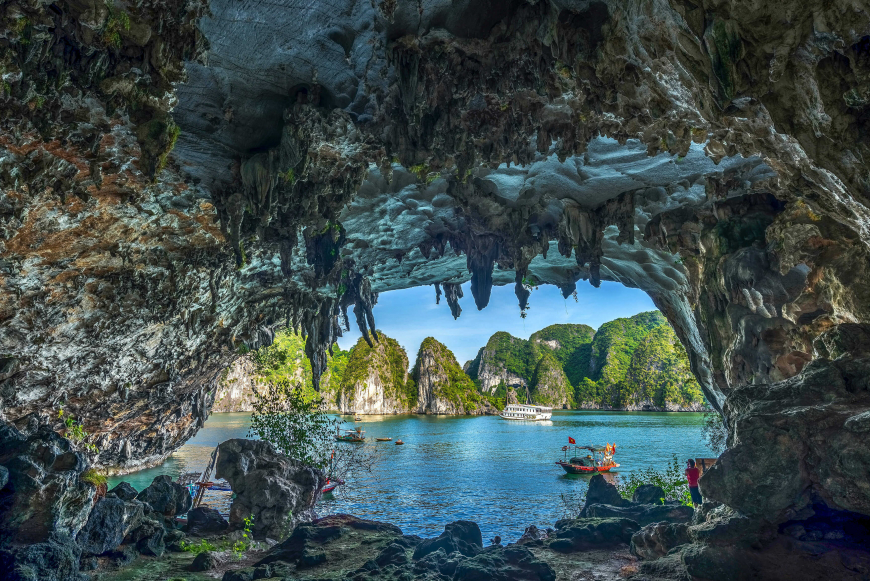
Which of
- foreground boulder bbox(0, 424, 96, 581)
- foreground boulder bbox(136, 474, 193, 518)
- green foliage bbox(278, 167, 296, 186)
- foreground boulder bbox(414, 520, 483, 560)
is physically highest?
green foliage bbox(278, 167, 296, 186)

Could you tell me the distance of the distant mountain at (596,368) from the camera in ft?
338

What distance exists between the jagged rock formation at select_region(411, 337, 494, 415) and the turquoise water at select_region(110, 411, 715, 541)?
3415 centimetres

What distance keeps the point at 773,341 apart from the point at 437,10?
10000 mm

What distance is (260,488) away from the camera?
16.2 metres

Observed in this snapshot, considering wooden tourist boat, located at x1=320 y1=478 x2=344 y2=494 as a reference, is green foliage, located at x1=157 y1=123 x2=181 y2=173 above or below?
above

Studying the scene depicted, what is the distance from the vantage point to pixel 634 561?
39.6 feet

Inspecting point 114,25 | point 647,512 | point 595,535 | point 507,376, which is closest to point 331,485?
point 595,535

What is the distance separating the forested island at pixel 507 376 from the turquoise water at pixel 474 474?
2938 cm

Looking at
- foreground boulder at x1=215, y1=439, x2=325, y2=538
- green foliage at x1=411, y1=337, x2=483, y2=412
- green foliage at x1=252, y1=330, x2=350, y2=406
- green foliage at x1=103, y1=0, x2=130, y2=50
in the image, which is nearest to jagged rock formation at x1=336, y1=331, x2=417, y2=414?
green foliage at x1=252, y1=330, x2=350, y2=406

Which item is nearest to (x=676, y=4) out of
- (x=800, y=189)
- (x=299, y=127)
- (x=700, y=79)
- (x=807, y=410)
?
(x=700, y=79)

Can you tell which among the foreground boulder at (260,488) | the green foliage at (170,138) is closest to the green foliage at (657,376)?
the foreground boulder at (260,488)

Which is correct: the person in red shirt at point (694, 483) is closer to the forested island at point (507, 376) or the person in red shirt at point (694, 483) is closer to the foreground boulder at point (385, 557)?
the foreground boulder at point (385, 557)

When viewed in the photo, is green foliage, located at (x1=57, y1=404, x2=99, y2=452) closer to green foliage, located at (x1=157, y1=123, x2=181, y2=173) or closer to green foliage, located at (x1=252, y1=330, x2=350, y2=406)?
green foliage, located at (x1=157, y1=123, x2=181, y2=173)

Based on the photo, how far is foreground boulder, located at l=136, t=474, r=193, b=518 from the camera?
17.4 meters
